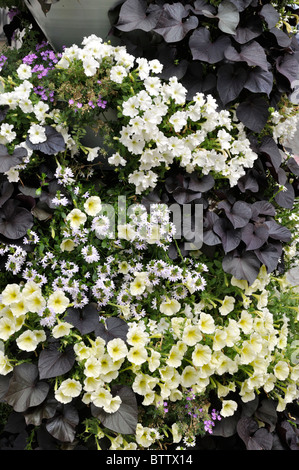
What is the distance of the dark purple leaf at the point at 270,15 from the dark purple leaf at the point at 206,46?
0.15m

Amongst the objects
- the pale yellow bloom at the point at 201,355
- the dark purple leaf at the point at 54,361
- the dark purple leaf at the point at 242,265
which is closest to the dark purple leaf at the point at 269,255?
the dark purple leaf at the point at 242,265

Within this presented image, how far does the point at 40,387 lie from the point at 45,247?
1.43 feet

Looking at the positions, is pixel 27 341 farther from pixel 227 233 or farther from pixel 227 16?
pixel 227 16

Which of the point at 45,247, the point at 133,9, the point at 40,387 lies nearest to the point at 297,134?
the point at 133,9

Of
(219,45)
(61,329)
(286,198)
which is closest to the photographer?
(61,329)

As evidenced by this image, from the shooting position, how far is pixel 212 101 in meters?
1.54

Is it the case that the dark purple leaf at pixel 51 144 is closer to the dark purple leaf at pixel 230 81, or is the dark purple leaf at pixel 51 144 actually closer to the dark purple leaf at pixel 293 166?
the dark purple leaf at pixel 230 81

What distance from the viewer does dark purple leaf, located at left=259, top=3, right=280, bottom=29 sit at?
157 cm

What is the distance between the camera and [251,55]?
1.54 metres

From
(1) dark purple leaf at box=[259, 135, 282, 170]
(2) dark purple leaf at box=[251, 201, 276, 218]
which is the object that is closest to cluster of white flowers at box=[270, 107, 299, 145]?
(1) dark purple leaf at box=[259, 135, 282, 170]

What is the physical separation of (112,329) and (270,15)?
1166 mm

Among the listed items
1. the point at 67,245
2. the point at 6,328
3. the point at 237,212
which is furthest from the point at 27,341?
the point at 237,212

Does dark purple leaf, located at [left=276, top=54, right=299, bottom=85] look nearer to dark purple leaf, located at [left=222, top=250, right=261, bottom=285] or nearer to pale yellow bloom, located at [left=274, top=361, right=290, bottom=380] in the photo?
dark purple leaf, located at [left=222, top=250, right=261, bottom=285]
